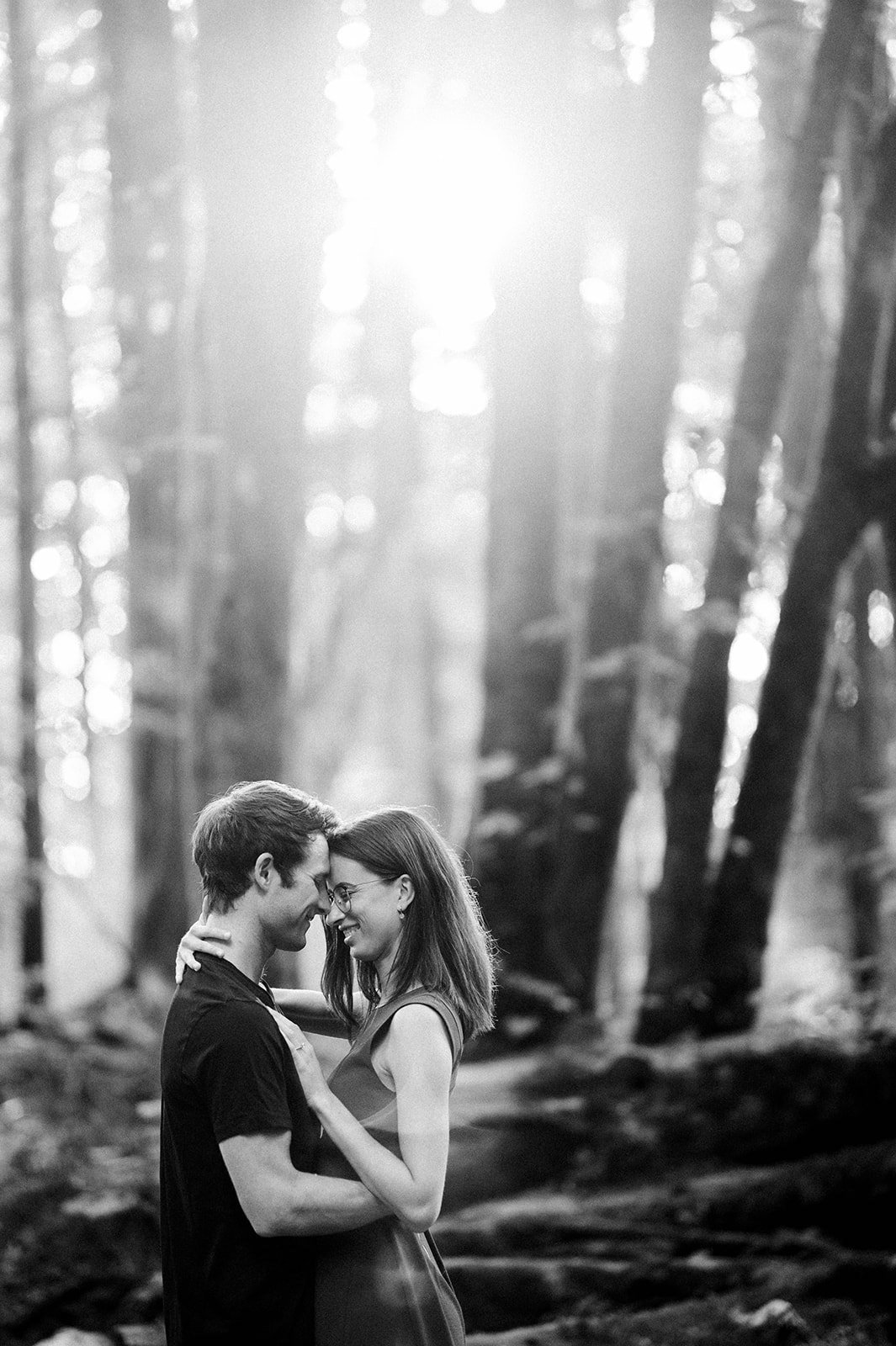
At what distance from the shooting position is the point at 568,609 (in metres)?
8.77

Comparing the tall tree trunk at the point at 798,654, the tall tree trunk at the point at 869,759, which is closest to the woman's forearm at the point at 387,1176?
the tall tree trunk at the point at 798,654

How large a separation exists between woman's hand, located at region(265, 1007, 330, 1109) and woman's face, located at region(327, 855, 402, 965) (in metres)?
0.28

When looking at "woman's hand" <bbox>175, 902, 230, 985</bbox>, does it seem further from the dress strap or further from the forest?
the forest

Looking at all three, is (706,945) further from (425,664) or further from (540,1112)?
(425,664)

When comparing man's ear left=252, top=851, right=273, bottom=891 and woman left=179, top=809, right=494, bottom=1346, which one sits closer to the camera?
woman left=179, top=809, right=494, bottom=1346

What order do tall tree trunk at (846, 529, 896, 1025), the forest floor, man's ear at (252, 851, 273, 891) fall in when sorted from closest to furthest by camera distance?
man's ear at (252, 851, 273, 891)
the forest floor
tall tree trunk at (846, 529, 896, 1025)

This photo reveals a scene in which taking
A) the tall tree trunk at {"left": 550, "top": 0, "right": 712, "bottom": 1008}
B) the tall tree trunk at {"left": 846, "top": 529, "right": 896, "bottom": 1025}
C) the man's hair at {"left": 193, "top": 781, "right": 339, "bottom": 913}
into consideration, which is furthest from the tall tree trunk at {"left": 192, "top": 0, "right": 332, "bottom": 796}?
the man's hair at {"left": 193, "top": 781, "right": 339, "bottom": 913}

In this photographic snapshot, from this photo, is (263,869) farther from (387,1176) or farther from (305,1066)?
(387,1176)

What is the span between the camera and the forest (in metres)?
6.05

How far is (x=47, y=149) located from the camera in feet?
39.0

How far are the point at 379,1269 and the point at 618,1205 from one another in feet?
11.0

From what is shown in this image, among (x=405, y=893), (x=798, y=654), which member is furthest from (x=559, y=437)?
(x=405, y=893)

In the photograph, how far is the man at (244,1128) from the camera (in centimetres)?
287

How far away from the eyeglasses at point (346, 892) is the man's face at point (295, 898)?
42mm
